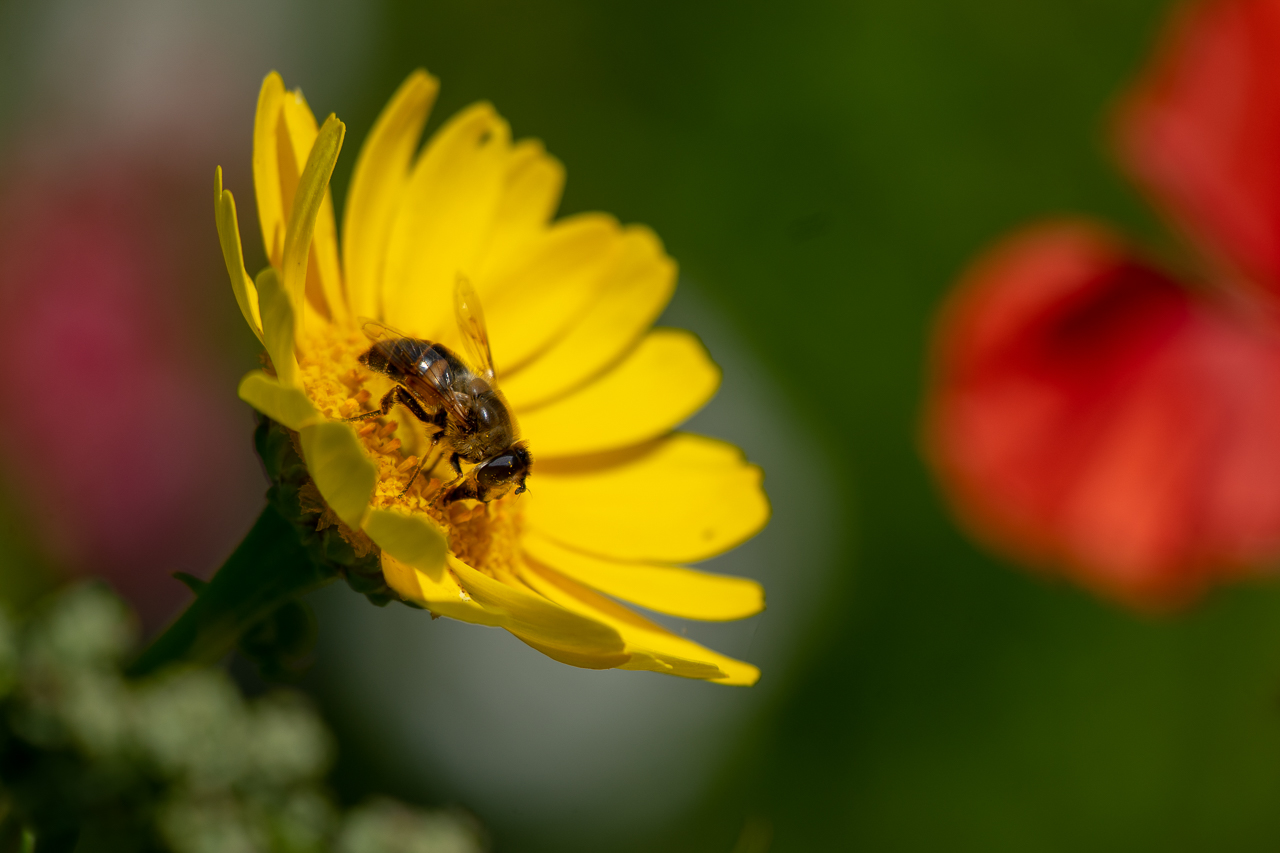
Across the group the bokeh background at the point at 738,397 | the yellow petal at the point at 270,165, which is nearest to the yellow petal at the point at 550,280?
the yellow petal at the point at 270,165

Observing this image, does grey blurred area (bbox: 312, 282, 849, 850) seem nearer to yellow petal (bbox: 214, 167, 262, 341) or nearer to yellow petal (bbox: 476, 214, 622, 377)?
yellow petal (bbox: 476, 214, 622, 377)

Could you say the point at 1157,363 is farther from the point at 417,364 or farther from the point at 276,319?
the point at 276,319

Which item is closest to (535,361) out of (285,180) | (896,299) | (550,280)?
(550,280)

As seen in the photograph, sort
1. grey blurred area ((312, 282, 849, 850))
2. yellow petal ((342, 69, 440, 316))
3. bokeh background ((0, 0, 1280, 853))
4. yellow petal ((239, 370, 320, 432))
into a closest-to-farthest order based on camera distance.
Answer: yellow petal ((239, 370, 320, 432)) → yellow petal ((342, 69, 440, 316)) → bokeh background ((0, 0, 1280, 853)) → grey blurred area ((312, 282, 849, 850))

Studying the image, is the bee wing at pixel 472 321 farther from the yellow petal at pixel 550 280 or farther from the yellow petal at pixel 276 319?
the yellow petal at pixel 276 319

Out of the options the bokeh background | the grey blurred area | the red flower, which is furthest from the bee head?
the red flower

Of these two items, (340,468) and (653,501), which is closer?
(340,468)

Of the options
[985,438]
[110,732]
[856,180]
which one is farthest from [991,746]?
[110,732]
